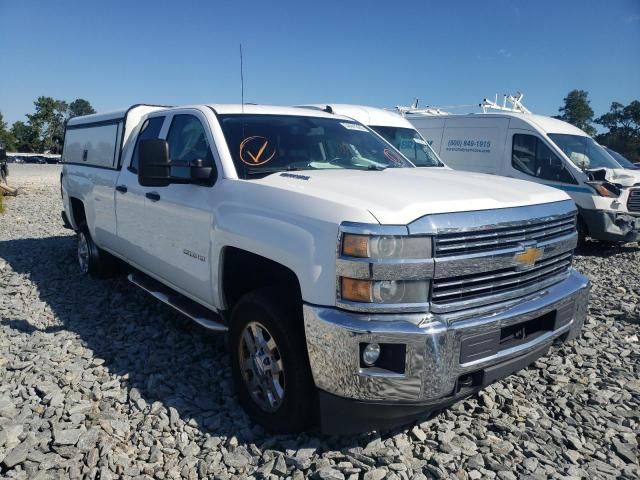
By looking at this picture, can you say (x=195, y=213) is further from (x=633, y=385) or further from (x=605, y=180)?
(x=605, y=180)

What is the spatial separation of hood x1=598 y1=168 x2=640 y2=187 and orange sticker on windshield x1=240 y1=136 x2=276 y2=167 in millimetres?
6890

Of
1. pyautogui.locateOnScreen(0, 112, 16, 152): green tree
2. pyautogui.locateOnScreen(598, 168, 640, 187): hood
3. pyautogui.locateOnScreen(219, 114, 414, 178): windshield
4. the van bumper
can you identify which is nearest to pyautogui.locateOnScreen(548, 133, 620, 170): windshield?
pyautogui.locateOnScreen(598, 168, 640, 187): hood

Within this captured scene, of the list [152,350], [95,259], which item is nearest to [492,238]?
[152,350]

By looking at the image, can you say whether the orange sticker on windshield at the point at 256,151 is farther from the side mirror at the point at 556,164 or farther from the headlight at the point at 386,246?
the side mirror at the point at 556,164

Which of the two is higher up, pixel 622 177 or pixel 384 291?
pixel 622 177

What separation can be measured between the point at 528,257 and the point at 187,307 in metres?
2.44

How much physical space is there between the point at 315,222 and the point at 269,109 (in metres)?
1.89

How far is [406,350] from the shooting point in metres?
2.27

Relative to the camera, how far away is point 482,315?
246 cm

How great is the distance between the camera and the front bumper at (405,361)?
227 cm

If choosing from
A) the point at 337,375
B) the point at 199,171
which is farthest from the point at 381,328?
the point at 199,171

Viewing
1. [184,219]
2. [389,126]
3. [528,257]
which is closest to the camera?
[528,257]

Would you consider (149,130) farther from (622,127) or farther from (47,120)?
(47,120)

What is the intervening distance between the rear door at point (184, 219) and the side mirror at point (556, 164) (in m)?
6.99
